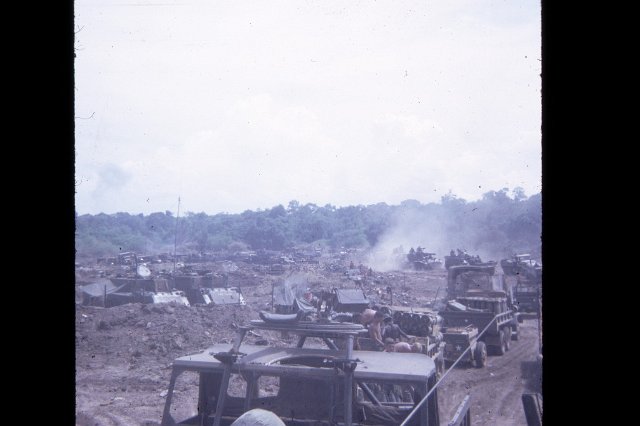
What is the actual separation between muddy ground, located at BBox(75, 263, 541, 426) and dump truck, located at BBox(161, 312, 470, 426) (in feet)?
15.2

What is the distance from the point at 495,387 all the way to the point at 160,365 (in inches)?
279

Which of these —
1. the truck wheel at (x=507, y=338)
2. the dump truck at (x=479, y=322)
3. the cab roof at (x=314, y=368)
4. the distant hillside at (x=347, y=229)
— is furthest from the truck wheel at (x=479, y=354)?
the distant hillside at (x=347, y=229)

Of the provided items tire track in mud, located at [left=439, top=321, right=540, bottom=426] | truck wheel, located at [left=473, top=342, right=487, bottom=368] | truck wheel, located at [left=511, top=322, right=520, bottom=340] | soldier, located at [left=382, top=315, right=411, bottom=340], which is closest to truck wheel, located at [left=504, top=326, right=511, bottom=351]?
tire track in mud, located at [left=439, top=321, right=540, bottom=426]

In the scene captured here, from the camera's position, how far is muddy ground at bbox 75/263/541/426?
31.9 ft

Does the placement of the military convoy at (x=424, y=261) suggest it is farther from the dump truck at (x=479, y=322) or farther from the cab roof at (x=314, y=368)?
the cab roof at (x=314, y=368)

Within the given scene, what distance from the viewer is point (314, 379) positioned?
4.30 meters

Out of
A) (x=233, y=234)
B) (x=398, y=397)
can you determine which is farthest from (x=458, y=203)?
(x=398, y=397)

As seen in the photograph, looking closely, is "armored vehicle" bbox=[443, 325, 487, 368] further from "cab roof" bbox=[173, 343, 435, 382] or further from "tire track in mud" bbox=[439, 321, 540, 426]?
"cab roof" bbox=[173, 343, 435, 382]

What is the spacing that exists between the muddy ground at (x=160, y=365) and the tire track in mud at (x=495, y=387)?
15mm

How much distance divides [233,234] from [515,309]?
5554 centimetres

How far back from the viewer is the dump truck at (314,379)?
4125mm

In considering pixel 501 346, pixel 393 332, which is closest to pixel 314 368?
pixel 393 332
